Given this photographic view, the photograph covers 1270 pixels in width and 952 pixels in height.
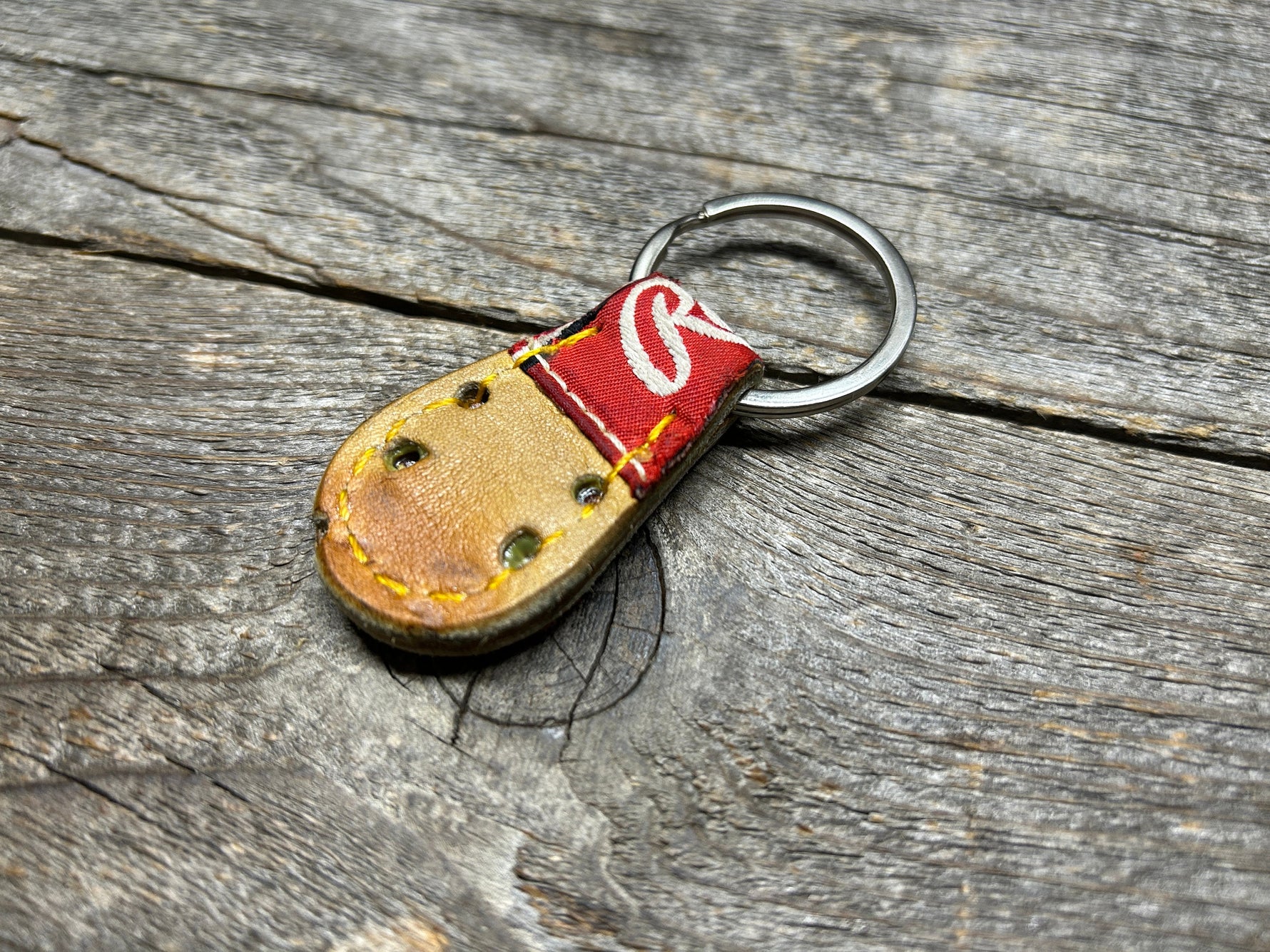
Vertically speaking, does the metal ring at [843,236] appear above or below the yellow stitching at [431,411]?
above

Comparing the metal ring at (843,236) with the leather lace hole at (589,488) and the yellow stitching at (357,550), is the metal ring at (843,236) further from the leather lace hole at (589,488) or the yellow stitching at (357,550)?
the yellow stitching at (357,550)

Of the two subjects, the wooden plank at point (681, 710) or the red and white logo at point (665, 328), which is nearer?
the wooden plank at point (681, 710)

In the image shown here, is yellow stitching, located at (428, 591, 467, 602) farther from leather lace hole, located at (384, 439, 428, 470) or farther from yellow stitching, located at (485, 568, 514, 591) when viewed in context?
leather lace hole, located at (384, 439, 428, 470)

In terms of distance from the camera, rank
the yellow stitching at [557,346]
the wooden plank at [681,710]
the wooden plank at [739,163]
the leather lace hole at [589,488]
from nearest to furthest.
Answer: the wooden plank at [681,710]
the leather lace hole at [589,488]
the yellow stitching at [557,346]
the wooden plank at [739,163]

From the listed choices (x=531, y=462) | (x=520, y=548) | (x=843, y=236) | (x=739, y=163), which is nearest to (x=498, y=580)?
(x=520, y=548)

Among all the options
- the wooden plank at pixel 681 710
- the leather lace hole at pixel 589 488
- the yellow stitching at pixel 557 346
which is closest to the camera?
the wooden plank at pixel 681 710

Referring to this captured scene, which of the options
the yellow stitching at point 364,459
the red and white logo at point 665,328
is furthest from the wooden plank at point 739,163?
the yellow stitching at point 364,459

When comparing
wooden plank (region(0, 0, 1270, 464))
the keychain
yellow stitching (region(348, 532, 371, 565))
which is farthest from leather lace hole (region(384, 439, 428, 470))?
wooden plank (region(0, 0, 1270, 464))

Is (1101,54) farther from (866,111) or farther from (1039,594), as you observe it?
(1039,594)
